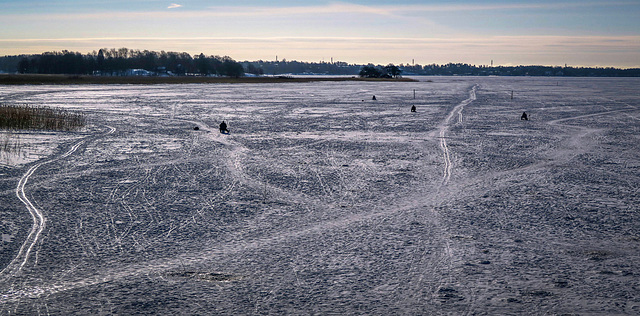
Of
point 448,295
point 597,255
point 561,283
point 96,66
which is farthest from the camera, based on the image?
point 96,66

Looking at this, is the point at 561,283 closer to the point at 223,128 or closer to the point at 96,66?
the point at 223,128

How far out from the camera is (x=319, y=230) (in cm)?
686

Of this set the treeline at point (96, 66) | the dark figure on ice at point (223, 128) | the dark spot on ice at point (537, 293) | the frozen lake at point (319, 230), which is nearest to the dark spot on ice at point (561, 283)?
the frozen lake at point (319, 230)

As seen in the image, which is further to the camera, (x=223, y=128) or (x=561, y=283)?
(x=223, y=128)

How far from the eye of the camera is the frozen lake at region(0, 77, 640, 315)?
4781mm

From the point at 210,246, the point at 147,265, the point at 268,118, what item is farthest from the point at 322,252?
the point at 268,118

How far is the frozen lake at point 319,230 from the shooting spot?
15.7ft

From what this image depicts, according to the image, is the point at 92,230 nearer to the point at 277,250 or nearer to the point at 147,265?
the point at 147,265

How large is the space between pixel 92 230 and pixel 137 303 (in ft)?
8.22

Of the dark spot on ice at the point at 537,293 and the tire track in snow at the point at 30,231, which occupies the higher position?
the tire track in snow at the point at 30,231

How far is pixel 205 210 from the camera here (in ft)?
25.8

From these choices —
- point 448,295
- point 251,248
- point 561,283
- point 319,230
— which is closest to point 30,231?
point 251,248

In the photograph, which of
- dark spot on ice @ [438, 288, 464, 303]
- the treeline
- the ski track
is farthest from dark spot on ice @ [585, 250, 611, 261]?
the treeline

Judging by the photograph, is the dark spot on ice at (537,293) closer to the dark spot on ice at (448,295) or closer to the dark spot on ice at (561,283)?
the dark spot on ice at (561,283)
